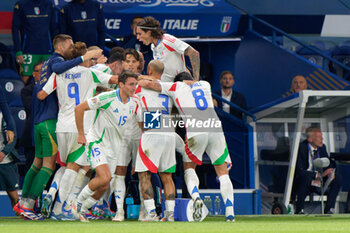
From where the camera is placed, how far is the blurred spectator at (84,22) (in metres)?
12.3

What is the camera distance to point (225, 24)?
14.6 m

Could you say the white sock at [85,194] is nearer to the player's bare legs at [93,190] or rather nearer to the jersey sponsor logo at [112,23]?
the player's bare legs at [93,190]

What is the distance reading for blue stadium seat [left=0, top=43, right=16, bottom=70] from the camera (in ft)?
45.8

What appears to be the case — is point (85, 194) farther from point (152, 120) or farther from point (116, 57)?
point (116, 57)

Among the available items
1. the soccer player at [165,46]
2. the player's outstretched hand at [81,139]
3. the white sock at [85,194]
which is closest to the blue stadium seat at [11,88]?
the soccer player at [165,46]

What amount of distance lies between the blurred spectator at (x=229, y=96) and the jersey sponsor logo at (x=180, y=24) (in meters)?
1.74

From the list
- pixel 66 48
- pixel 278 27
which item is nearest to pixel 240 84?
pixel 278 27

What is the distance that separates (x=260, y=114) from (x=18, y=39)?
4.30 m

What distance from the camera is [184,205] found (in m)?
9.48

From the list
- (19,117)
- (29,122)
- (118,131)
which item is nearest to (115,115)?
(118,131)

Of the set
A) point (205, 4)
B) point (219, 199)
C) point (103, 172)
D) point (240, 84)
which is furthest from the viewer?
point (240, 84)

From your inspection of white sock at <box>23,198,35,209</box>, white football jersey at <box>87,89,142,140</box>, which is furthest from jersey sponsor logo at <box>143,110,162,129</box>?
white sock at <box>23,198,35,209</box>

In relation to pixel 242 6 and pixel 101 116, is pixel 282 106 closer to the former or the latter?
pixel 242 6

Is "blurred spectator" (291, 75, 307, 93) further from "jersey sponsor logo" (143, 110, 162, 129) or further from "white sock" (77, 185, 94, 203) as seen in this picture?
"white sock" (77, 185, 94, 203)
